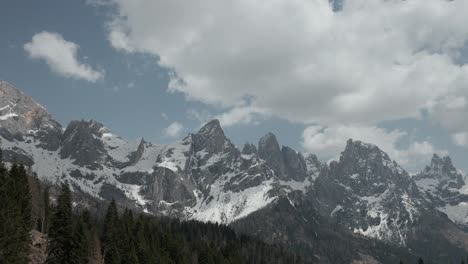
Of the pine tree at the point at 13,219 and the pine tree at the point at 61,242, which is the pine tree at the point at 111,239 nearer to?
the pine tree at the point at 61,242

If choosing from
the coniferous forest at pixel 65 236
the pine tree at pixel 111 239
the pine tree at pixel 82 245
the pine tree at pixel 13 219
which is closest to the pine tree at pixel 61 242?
the coniferous forest at pixel 65 236

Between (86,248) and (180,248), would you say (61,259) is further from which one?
(180,248)

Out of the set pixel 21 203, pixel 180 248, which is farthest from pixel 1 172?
pixel 180 248

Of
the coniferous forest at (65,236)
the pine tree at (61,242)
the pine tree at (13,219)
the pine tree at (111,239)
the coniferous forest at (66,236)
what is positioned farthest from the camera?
the pine tree at (111,239)

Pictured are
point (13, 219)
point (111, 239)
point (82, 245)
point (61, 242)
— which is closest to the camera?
point (13, 219)

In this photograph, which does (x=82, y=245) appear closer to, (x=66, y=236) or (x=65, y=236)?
(x=66, y=236)

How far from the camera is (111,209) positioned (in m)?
133

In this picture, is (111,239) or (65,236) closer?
(65,236)

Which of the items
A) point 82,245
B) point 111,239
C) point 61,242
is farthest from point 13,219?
point 111,239

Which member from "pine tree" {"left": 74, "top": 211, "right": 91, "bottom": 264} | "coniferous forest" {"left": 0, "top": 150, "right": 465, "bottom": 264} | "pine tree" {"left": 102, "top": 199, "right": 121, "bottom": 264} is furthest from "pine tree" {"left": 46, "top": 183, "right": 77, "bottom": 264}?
"pine tree" {"left": 102, "top": 199, "right": 121, "bottom": 264}

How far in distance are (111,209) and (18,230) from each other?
6283 cm

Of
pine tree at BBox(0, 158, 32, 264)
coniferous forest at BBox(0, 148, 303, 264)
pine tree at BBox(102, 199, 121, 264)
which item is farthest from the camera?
pine tree at BBox(102, 199, 121, 264)

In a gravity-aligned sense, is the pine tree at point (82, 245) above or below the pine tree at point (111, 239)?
below

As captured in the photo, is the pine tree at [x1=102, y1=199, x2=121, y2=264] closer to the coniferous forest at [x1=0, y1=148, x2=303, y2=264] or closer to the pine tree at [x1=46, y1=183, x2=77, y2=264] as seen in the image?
the coniferous forest at [x1=0, y1=148, x2=303, y2=264]
